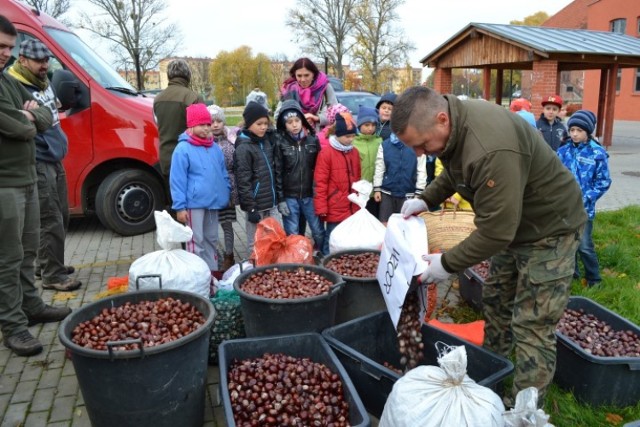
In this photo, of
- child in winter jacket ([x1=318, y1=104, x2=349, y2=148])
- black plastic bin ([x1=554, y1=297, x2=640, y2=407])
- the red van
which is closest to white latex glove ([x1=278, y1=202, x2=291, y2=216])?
child in winter jacket ([x1=318, y1=104, x2=349, y2=148])

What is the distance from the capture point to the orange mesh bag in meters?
4.50

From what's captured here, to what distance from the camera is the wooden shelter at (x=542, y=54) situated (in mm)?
13820

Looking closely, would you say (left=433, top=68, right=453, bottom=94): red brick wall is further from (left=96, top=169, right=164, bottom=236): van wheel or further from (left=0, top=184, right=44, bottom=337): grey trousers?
(left=0, top=184, right=44, bottom=337): grey trousers

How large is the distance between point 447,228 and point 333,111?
6.41ft

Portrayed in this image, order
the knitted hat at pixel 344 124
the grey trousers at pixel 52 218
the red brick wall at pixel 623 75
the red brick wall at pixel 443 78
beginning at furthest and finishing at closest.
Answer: the red brick wall at pixel 623 75 → the red brick wall at pixel 443 78 → the knitted hat at pixel 344 124 → the grey trousers at pixel 52 218

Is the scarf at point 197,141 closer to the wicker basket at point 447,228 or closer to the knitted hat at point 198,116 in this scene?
the knitted hat at point 198,116

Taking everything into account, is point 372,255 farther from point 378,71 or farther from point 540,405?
point 378,71

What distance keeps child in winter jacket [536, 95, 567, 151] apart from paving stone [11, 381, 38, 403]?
21.1 ft

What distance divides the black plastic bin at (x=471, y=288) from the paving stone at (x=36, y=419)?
3284mm

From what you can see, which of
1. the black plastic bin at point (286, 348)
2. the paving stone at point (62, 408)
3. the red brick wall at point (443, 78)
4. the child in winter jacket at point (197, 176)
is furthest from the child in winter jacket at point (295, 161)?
the red brick wall at point (443, 78)

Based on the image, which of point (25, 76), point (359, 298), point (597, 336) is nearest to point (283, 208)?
point (359, 298)

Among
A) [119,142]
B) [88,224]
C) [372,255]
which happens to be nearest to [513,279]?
[372,255]

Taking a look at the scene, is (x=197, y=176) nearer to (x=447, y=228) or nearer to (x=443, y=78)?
(x=447, y=228)

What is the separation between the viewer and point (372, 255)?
4.18 m
